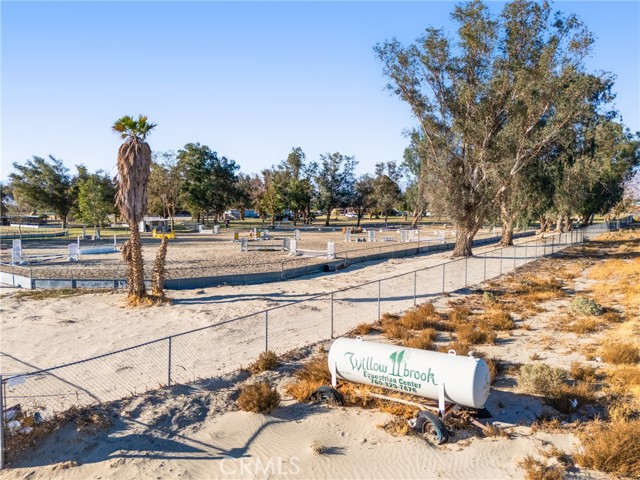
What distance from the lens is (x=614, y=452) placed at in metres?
7.51

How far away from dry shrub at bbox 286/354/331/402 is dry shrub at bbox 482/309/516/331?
7275mm

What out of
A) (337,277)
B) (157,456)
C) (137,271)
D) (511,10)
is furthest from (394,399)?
(511,10)

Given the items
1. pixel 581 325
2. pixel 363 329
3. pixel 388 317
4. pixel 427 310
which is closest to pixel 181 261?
pixel 388 317

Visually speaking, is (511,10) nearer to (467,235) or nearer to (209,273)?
(467,235)

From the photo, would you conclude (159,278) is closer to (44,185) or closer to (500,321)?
(500,321)

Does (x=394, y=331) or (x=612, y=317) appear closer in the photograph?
(x=394, y=331)

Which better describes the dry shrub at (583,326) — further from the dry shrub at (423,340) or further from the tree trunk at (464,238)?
the tree trunk at (464,238)

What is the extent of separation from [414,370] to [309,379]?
9.42 feet

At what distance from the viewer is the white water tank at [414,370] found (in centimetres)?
873

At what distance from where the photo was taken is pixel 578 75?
32531mm

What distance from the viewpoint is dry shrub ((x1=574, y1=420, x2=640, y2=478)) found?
24.3 feet

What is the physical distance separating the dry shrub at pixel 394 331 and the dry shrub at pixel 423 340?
296mm

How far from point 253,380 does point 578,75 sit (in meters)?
32.1
